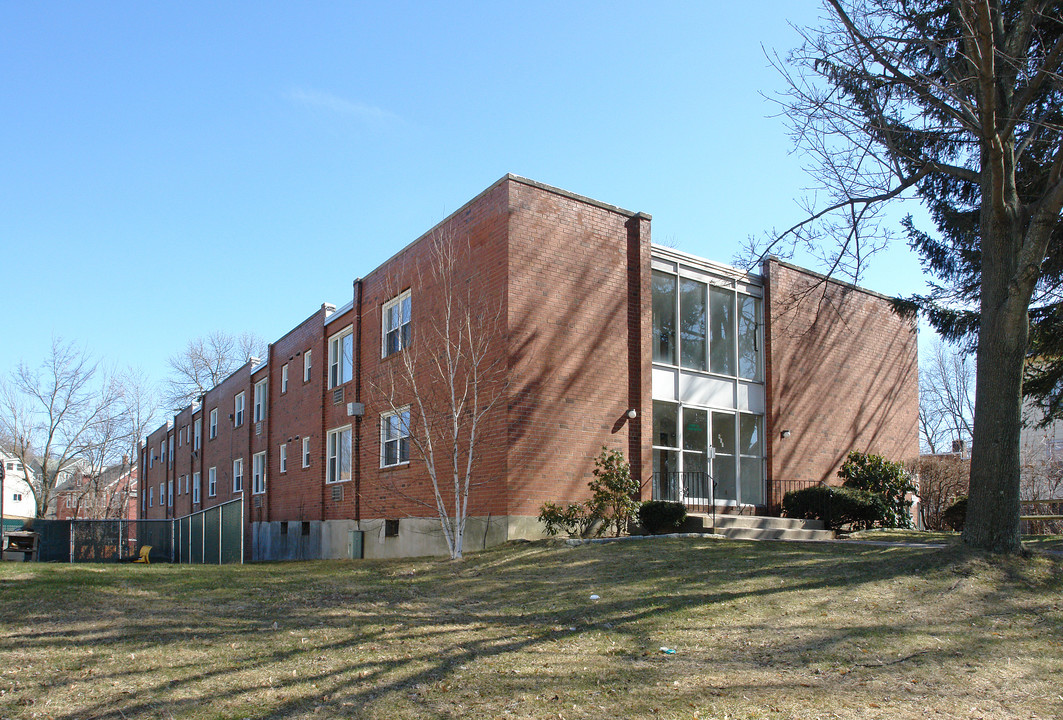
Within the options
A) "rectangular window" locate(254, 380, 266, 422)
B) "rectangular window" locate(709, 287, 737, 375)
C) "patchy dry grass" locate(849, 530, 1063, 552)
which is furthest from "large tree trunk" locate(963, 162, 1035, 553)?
"rectangular window" locate(254, 380, 266, 422)

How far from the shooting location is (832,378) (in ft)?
69.9

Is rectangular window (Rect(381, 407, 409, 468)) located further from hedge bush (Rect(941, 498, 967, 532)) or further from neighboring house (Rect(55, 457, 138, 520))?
neighboring house (Rect(55, 457, 138, 520))

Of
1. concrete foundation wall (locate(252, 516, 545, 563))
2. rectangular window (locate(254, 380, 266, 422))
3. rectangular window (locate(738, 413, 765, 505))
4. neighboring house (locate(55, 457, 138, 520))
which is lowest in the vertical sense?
neighboring house (locate(55, 457, 138, 520))

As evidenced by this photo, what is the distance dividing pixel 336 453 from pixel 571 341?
10.2 metres

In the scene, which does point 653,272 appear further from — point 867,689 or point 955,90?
point 867,689

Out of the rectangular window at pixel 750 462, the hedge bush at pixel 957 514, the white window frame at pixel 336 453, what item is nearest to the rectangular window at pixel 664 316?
the rectangular window at pixel 750 462

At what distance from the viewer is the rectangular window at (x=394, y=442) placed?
62.2 ft

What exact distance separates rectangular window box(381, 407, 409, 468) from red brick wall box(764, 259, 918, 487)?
27.3 feet

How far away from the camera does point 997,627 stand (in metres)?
7.39

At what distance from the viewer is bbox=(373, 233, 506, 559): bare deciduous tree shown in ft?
50.2

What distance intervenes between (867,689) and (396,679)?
11.0ft

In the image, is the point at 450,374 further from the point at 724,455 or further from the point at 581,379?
the point at 724,455

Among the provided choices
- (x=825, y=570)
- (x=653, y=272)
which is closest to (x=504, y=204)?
(x=653, y=272)

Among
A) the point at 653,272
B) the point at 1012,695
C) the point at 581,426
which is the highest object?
the point at 653,272
